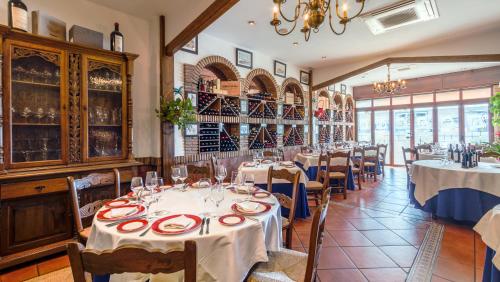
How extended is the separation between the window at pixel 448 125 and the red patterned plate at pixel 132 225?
9.15 metres

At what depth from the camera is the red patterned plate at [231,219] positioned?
1438mm

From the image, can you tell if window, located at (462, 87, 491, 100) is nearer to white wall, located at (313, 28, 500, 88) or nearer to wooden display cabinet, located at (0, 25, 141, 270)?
white wall, located at (313, 28, 500, 88)

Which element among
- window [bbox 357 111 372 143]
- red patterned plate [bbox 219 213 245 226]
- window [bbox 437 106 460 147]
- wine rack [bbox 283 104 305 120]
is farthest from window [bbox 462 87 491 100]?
red patterned plate [bbox 219 213 245 226]

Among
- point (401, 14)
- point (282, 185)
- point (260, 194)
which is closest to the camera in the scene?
point (260, 194)

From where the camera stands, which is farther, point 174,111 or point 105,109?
point 174,111

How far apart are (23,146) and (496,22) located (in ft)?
22.6

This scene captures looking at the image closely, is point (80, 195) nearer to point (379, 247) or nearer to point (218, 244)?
point (218, 244)

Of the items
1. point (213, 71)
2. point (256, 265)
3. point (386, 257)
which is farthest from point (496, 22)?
point (256, 265)

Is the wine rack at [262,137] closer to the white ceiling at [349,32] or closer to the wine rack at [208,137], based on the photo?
the wine rack at [208,137]

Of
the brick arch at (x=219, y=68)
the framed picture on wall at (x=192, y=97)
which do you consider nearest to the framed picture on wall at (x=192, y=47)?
the brick arch at (x=219, y=68)

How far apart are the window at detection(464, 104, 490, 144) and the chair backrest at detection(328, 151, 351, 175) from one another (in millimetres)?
5090

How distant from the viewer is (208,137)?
4512mm

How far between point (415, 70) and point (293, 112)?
3.91 meters

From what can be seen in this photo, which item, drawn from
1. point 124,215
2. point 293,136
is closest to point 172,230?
point 124,215
